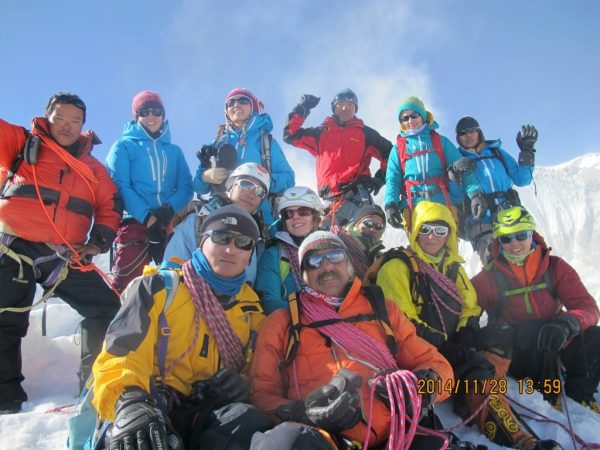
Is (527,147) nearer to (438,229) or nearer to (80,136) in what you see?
(438,229)

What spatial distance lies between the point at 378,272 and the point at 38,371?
15.6 feet

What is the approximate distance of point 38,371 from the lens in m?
5.44

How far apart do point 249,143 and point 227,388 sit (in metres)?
4.30

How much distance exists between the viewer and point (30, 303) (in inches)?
177

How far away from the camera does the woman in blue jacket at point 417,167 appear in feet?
20.4

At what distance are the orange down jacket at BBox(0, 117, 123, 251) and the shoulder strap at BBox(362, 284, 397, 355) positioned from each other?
10.6 feet

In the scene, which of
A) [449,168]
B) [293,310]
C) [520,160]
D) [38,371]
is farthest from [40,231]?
[520,160]

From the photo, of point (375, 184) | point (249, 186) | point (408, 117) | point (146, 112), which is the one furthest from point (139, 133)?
point (408, 117)

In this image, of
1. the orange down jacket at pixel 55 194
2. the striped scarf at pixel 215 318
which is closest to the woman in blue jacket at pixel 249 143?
the orange down jacket at pixel 55 194

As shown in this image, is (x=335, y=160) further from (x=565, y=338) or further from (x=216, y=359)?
(x=216, y=359)

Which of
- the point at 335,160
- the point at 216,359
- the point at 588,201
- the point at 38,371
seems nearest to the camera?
the point at 216,359

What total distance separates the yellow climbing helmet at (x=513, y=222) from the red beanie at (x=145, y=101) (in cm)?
496

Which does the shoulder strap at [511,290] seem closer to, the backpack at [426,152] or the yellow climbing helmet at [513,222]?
the yellow climbing helmet at [513,222]

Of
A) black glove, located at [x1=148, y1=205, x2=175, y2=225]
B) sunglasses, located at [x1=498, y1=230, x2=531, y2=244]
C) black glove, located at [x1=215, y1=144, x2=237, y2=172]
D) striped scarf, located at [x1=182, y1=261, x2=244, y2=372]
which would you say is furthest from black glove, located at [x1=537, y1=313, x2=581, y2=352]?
black glove, located at [x1=148, y1=205, x2=175, y2=225]
